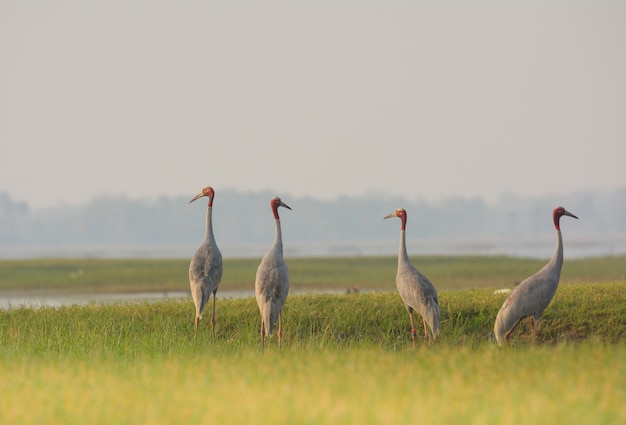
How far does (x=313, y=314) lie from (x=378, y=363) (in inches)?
256

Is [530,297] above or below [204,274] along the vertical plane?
below

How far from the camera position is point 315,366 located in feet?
36.6

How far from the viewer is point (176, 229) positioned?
19838 cm

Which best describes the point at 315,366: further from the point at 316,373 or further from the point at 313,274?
the point at 313,274

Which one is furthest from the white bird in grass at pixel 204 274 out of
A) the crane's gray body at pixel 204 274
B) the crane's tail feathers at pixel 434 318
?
the crane's tail feathers at pixel 434 318

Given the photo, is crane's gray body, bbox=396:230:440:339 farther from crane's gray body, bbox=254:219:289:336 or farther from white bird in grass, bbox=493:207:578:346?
crane's gray body, bbox=254:219:289:336

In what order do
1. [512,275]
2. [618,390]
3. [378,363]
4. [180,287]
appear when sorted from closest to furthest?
[618,390], [378,363], [180,287], [512,275]

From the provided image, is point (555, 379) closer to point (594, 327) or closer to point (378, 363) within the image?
point (378, 363)

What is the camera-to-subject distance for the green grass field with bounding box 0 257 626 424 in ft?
28.7

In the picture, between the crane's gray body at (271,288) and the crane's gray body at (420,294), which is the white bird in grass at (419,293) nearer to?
the crane's gray body at (420,294)

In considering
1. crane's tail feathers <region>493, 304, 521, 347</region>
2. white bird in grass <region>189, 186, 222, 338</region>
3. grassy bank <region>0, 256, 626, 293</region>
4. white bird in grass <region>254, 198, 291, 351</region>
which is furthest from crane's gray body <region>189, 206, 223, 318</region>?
grassy bank <region>0, 256, 626, 293</region>

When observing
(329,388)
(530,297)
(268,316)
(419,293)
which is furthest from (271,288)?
(329,388)

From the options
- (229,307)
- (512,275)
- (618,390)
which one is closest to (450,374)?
(618,390)

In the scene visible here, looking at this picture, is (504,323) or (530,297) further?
(504,323)
